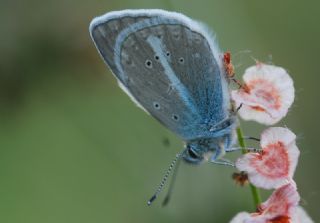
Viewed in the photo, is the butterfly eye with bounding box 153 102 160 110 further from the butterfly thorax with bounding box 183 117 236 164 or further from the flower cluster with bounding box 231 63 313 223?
the flower cluster with bounding box 231 63 313 223

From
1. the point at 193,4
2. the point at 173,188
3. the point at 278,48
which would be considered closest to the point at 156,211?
the point at 173,188

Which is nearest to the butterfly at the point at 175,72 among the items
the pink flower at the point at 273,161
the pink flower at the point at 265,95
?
the pink flower at the point at 265,95

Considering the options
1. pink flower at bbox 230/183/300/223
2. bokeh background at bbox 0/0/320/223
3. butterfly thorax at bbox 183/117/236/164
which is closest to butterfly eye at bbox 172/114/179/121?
butterfly thorax at bbox 183/117/236/164

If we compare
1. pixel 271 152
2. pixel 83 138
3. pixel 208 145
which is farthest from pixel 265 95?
pixel 83 138

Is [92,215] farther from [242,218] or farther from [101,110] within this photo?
[242,218]

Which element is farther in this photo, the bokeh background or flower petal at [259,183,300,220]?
the bokeh background

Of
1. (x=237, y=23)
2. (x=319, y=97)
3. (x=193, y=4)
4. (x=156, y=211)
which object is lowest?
(x=319, y=97)

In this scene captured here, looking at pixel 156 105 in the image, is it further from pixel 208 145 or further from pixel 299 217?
pixel 299 217
